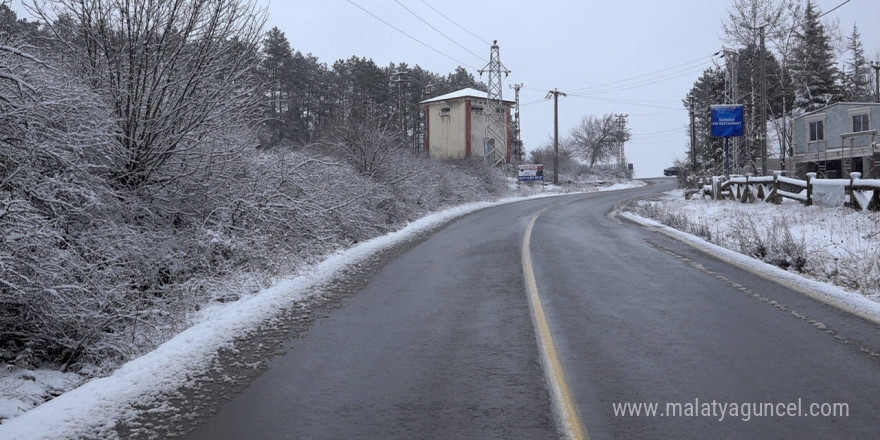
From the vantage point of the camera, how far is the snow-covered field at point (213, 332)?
446 cm

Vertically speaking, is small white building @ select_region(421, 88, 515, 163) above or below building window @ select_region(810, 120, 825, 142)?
above

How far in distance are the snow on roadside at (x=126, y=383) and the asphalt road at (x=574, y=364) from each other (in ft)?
2.41

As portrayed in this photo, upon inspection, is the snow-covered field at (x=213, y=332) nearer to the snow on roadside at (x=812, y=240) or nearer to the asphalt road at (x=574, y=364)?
the snow on roadside at (x=812, y=240)

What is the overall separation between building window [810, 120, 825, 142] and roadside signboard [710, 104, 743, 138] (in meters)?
17.7

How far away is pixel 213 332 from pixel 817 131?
49385mm

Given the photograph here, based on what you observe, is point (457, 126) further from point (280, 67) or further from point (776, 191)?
point (776, 191)

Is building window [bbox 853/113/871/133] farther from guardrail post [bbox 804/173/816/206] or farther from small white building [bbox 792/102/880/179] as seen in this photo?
guardrail post [bbox 804/173/816/206]

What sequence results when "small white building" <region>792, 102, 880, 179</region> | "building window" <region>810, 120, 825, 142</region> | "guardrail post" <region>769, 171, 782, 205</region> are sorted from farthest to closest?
"building window" <region>810, 120, 825, 142</region>
"small white building" <region>792, 102, 880, 179</region>
"guardrail post" <region>769, 171, 782, 205</region>

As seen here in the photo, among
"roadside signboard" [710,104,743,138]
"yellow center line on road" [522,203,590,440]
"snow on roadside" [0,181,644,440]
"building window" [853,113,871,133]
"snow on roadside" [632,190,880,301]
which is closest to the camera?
"yellow center line on road" [522,203,590,440]

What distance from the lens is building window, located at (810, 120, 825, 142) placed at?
4447 centimetres

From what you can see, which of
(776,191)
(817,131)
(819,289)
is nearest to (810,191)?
(776,191)

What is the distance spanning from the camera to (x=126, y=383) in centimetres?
515

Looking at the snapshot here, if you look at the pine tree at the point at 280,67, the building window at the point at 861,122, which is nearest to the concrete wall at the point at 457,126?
the pine tree at the point at 280,67

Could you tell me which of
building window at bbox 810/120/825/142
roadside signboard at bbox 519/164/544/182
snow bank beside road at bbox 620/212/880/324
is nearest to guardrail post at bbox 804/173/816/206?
snow bank beside road at bbox 620/212/880/324
